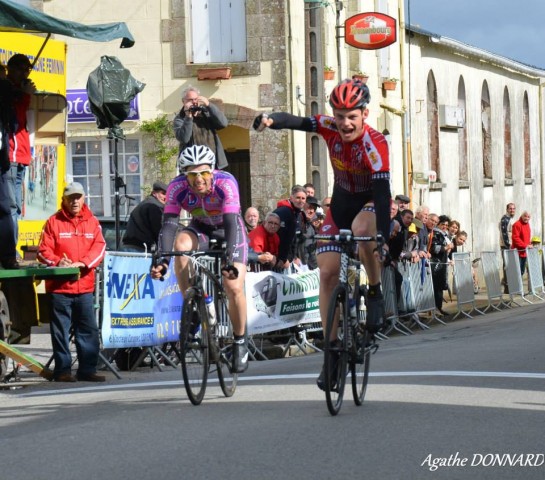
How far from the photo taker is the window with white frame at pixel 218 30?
90.7ft

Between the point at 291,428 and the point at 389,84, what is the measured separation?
1043 inches

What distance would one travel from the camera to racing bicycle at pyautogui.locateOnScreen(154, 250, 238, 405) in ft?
34.3

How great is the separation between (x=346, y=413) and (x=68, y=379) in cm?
520

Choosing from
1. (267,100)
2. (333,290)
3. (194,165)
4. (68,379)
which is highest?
(267,100)

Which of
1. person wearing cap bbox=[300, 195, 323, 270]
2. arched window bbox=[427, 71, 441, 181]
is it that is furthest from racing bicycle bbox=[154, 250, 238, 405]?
arched window bbox=[427, 71, 441, 181]

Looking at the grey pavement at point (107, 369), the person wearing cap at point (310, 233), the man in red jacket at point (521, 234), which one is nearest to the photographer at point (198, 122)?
the person wearing cap at point (310, 233)

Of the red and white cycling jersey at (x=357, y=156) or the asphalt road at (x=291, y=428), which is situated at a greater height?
the red and white cycling jersey at (x=357, y=156)

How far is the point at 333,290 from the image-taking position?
9.88 meters

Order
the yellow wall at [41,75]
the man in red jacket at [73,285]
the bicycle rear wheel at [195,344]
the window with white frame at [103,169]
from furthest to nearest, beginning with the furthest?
the window with white frame at [103,169], the yellow wall at [41,75], the man in red jacket at [73,285], the bicycle rear wheel at [195,344]

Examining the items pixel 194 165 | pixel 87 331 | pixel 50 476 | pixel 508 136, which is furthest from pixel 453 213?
pixel 50 476

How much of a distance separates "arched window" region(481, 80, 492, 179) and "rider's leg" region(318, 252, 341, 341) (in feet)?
121

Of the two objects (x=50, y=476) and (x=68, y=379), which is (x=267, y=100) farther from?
(x=50, y=476)

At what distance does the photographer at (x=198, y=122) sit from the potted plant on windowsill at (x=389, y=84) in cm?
1739
